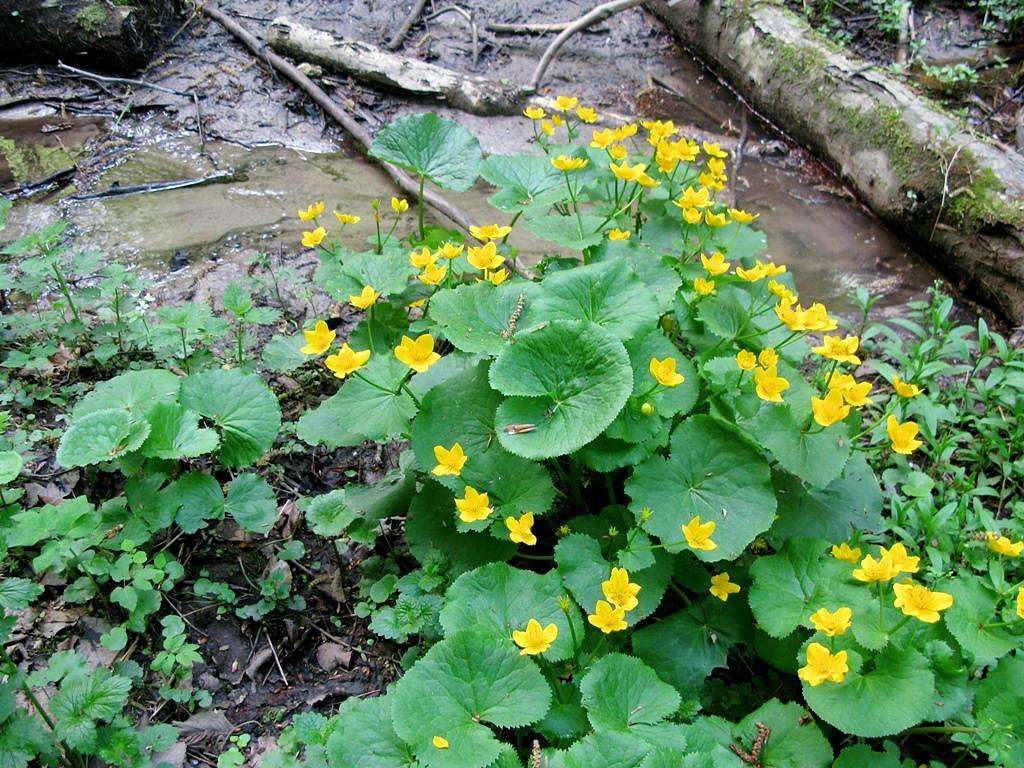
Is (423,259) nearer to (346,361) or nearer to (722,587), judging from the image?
(346,361)

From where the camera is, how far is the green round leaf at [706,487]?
203 cm

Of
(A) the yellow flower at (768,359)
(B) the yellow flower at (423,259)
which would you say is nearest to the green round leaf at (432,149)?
(B) the yellow flower at (423,259)

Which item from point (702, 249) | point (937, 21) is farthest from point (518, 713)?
point (937, 21)

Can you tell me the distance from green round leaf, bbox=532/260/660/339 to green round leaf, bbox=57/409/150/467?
1.26 meters

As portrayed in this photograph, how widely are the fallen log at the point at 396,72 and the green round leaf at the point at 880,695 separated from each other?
4.31 m

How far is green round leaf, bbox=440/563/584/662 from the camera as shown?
6.37ft

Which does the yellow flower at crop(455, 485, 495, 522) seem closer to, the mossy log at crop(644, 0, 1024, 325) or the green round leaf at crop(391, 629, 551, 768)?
the green round leaf at crop(391, 629, 551, 768)

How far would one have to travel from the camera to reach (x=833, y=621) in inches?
A: 69.9

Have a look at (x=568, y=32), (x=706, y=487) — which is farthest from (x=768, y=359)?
(x=568, y=32)

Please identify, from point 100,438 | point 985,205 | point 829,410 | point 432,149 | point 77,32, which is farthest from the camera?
point 77,32

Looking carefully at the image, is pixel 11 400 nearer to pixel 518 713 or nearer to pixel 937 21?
pixel 518 713

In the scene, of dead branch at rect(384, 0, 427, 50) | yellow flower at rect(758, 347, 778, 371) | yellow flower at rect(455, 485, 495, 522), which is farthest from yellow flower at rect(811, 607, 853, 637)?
dead branch at rect(384, 0, 427, 50)

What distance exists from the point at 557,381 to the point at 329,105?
3.58 meters

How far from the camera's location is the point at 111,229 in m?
3.81
